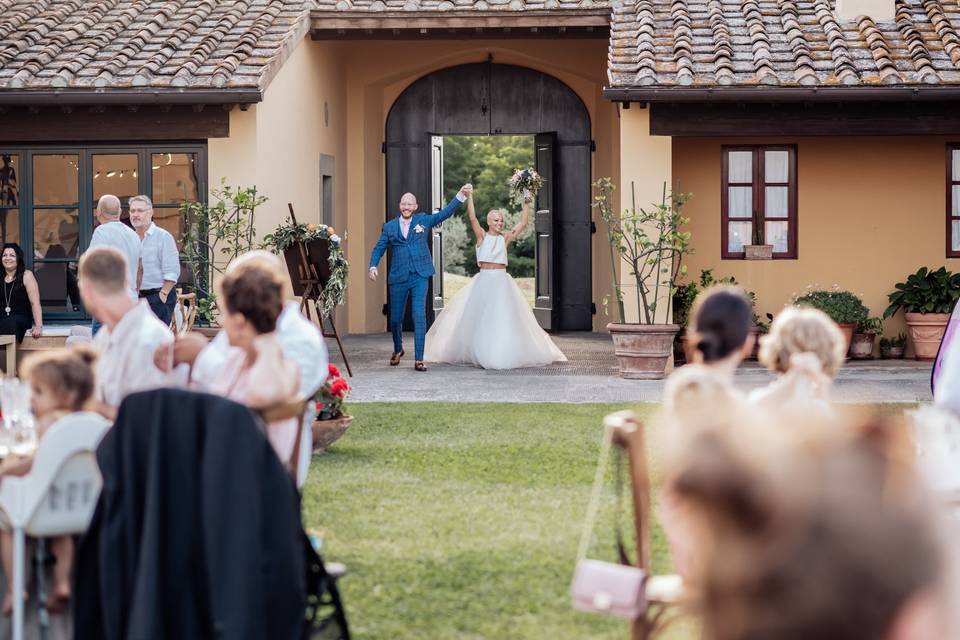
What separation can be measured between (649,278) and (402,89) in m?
6.05

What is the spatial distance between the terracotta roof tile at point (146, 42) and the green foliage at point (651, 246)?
3763 millimetres

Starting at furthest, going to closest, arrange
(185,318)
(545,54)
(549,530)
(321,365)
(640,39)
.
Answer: (545,54)
(640,39)
(185,318)
(549,530)
(321,365)

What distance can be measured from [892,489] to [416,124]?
1680cm

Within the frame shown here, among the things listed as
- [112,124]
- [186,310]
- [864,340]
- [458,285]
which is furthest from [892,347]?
[458,285]

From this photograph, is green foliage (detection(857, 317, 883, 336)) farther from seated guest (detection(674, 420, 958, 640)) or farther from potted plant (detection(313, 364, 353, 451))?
seated guest (detection(674, 420, 958, 640))

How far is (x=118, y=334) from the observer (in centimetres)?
472

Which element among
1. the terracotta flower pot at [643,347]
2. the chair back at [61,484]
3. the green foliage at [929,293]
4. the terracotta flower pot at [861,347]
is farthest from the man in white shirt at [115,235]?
the green foliage at [929,293]

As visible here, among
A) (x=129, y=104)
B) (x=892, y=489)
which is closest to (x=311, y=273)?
(x=129, y=104)

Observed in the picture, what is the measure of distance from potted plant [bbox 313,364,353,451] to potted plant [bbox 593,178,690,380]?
414 centimetres

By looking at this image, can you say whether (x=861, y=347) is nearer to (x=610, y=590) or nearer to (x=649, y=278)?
(x=649, y=278)

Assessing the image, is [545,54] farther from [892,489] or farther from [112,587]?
[892,489]

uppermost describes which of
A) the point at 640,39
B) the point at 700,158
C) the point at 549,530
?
the point at 640,39

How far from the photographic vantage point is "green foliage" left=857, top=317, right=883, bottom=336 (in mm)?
13383

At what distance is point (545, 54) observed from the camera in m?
17.0
